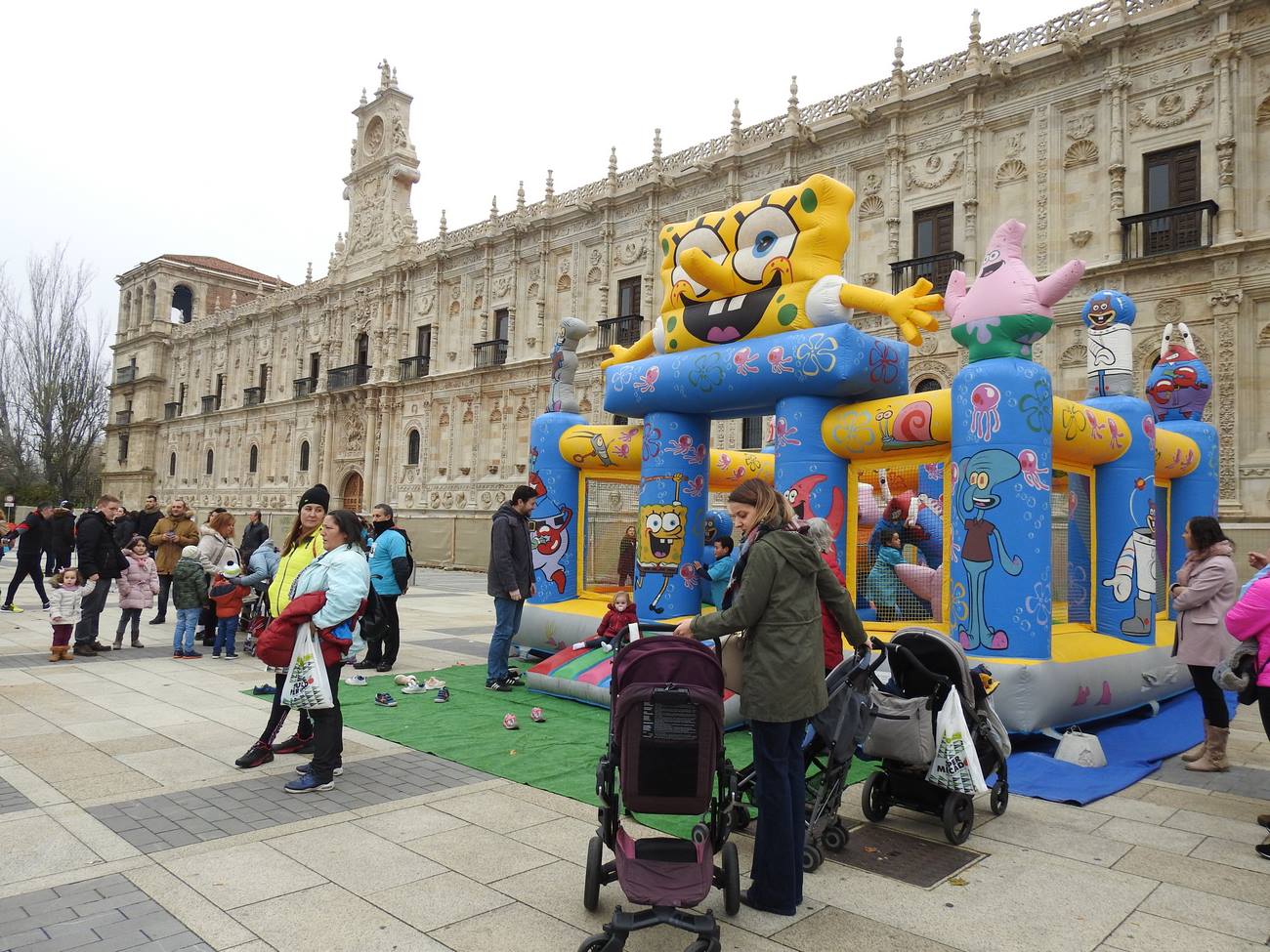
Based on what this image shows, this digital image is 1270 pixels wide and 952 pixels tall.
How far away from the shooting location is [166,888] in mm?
3701

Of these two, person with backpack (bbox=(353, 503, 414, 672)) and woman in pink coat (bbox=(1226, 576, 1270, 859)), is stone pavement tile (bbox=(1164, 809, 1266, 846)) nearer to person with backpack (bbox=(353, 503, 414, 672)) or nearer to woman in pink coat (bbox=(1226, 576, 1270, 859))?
woman in pink coat (bbox=(1226, 576, 1270, 859))

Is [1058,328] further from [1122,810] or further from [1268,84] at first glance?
[1122,810]

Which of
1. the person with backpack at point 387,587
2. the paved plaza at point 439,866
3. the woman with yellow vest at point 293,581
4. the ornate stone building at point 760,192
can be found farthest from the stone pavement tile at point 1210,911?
the ornate stone building at point 760,192

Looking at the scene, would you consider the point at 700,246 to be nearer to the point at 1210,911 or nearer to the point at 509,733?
the point at 509,733

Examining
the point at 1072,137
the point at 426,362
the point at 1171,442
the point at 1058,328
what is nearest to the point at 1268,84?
the point at 1072,137

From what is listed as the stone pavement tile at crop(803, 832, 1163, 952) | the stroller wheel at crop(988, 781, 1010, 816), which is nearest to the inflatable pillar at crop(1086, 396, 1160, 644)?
the stroller wheel at crop(988, 781, 1010, 816)

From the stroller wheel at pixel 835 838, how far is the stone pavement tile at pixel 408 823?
1.90m

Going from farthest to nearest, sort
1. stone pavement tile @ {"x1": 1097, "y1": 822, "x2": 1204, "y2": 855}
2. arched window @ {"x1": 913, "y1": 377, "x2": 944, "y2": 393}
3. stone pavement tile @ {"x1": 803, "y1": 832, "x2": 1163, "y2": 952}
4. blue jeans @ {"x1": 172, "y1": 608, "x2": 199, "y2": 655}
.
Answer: arched window @ {"x1": 913, "y1": 377, "x2": 944, "y2": 393} < blue jeans @ {"x1": 172, "y1": 608, "x2": 199, "y2": 655} < stone pavement tile @ {"x1": 1097, "y1": 822, "x2": 1204, "y2": 855} < stone pavement tile @ {"x1": 803, "y1": 832, "x2": 1163, "y2": 952}

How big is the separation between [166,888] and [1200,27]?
19666mm

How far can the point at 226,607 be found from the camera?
977cm

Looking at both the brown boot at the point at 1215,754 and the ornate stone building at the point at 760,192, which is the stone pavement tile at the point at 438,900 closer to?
the brown boot at the point at 1215,754

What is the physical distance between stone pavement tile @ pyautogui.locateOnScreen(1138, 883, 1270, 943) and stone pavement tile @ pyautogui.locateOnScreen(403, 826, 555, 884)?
274cm

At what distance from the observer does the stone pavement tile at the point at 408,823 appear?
448cm

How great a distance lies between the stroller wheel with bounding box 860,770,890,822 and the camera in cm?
492
